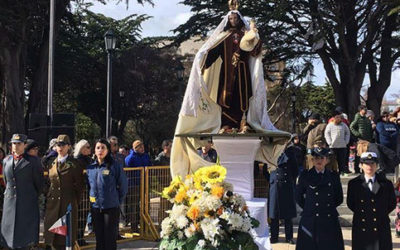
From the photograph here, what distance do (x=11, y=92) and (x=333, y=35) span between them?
Result: 13.6 meters

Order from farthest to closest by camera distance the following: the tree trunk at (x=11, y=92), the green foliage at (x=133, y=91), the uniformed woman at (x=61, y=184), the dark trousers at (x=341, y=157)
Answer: the green foliage at (x=133, y=91) → the tree trunk at (x=11, y=92) → the dark trousers at (x=341, y=157) → the uniformed woman at (x=61, y=184)

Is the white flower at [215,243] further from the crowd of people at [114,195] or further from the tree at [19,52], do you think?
the tree at [19,52]

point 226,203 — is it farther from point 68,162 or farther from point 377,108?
point 377,108

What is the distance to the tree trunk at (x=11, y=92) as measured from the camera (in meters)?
19.1

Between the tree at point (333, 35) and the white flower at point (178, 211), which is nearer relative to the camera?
the white flower at point (178, 211)

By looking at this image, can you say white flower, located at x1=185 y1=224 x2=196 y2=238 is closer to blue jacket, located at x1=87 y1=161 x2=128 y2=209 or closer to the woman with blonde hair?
blue jacket, located at x1=87 y1=161 x2=128 y2=209

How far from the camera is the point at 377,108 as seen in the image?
23.9 m

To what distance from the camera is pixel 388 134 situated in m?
13.1

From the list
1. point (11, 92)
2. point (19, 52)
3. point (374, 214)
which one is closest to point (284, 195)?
point (374, 214)

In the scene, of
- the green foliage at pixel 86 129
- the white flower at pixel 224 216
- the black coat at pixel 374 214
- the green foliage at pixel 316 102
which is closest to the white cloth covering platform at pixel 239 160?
the black coat at pixel 374 214

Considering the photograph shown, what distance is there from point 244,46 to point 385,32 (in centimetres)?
1718

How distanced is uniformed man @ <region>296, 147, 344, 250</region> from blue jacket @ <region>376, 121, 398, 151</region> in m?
7.20

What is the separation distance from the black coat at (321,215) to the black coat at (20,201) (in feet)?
11.9

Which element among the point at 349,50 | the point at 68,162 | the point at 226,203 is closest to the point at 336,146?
the point at 68,162
